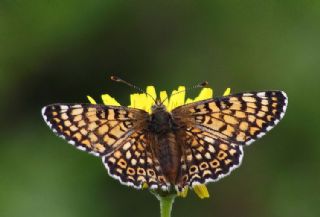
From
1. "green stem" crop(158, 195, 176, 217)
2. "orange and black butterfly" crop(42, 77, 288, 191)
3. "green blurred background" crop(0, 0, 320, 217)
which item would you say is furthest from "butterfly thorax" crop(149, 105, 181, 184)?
"green blurred background" crop(0, 0, 320, 217)

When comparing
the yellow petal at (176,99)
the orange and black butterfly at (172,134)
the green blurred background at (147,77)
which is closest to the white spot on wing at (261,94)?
the orange and black butterfly at (172,134)

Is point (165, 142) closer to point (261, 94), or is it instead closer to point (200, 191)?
point (200, 191)

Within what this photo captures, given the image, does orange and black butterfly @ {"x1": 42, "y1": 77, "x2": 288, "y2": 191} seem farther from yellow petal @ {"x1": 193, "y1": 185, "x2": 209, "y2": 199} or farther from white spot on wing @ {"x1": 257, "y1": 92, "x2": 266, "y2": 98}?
yellow petal @ {"x1": 193, "y1": 185, "x2": 209, "y2": 199}

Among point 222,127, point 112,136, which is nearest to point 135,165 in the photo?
point 112,136

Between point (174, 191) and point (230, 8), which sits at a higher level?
point (230, 8)

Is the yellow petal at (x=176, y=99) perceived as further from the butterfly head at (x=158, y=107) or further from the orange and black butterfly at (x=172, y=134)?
the orange and black butterfly at (x=172, y=134)
